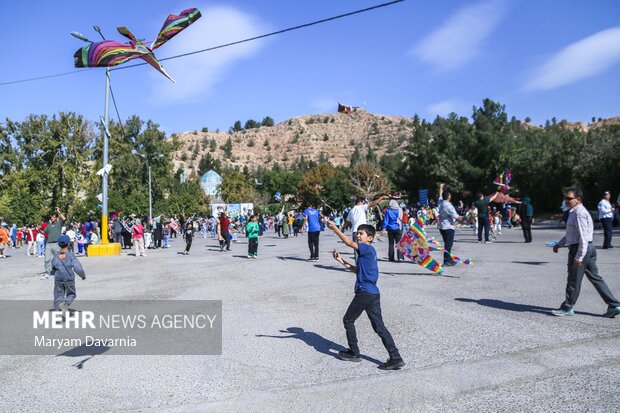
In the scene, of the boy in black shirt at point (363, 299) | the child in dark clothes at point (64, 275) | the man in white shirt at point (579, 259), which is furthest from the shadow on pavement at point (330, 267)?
the boy in black shirt at point (363, 299)

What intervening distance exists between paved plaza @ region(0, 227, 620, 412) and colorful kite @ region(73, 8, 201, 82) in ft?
23.9

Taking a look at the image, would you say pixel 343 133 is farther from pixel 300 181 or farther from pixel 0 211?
pixel 0 211

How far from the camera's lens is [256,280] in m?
12.0

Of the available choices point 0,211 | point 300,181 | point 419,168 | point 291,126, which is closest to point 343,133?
point 291,126

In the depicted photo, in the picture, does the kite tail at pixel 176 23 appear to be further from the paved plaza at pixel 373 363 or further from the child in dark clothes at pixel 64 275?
the child in dark clothes at pixel 64 275

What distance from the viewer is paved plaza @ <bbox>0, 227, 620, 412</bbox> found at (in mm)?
4547

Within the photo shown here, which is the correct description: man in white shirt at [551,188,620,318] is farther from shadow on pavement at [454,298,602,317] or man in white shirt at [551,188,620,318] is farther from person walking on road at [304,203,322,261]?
person walking on road at [304,203,322,261]

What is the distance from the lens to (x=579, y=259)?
6.90 meters

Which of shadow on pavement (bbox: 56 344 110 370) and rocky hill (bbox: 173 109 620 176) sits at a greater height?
rocky hill (bbox: 173 109 620 176)

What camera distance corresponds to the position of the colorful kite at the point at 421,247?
1153cm

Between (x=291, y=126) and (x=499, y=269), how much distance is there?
561 feet

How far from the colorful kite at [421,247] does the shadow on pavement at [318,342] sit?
5225 millimetres

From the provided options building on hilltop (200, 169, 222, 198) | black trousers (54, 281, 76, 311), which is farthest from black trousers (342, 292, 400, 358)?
building on hilltop (200, 169, 222, 198)

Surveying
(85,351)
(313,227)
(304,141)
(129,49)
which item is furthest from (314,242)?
(304,141)
